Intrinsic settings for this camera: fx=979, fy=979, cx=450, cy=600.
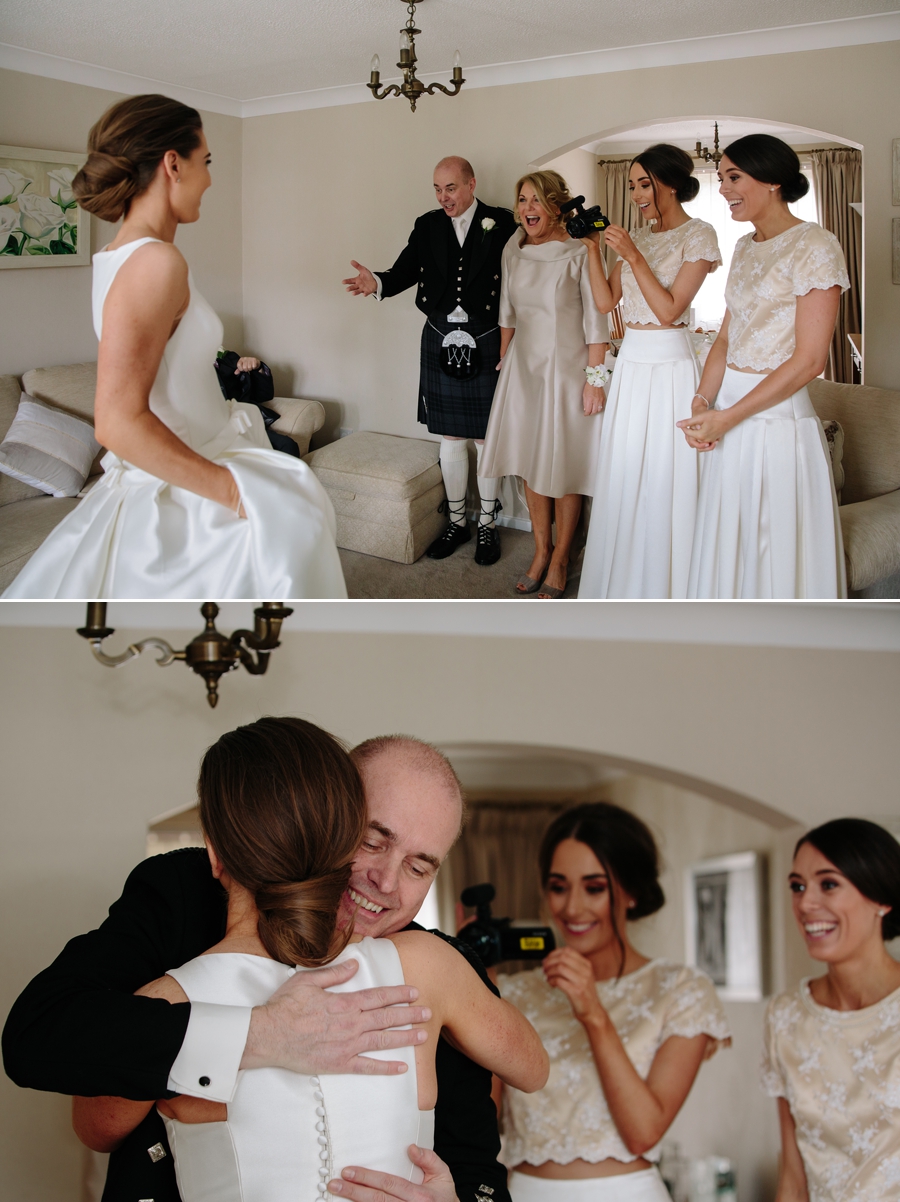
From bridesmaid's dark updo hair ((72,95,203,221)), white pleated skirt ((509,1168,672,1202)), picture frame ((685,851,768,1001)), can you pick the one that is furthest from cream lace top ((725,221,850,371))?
white pleated skirt ((509,1168,672,1202))

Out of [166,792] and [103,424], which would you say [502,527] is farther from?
[166,792]

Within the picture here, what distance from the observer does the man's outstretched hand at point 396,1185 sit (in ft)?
3.89

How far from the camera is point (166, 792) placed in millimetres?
2297

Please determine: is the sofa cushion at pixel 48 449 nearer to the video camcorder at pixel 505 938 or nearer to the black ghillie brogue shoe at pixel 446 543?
the black ghillie brogue shoe at pixel 446 543

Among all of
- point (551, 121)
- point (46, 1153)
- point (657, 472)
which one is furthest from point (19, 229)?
point (46, 1153)

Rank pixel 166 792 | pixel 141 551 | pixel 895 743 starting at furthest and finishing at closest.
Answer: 1. pixel 895 743
2. pixel 166 792
3. pixel 141 551

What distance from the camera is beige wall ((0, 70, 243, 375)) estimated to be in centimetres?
125

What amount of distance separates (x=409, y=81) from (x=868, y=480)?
87 centimetres

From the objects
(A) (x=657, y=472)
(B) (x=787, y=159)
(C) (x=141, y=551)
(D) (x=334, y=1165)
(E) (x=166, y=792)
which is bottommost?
(D) (x=334, y=1165)

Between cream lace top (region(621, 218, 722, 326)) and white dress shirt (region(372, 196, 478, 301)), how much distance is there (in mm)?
259

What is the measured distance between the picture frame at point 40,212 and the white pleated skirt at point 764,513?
973mm

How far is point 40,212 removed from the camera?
4.11 ft

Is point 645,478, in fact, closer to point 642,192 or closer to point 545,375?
point 545,375

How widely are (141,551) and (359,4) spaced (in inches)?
30.3
